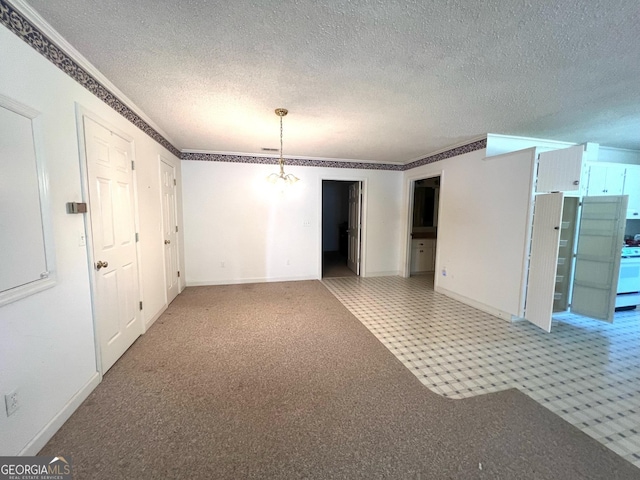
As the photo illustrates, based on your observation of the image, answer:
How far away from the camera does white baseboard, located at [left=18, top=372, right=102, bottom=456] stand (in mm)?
1315

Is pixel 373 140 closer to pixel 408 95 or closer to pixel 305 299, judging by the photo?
pixel 408 95

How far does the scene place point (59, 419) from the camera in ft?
4.92

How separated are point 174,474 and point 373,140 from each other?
3829mm

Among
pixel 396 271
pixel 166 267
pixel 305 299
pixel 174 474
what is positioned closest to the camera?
pixel 174 474

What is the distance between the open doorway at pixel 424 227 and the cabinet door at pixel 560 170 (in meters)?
2.57

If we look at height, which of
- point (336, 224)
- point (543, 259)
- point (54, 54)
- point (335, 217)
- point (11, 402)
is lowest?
point (11, 402)

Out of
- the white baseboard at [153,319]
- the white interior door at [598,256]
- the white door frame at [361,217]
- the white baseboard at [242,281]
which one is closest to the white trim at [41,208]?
the white baseboard at [153,319]

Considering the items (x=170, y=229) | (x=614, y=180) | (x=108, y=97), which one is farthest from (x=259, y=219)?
(x=614, y=180)

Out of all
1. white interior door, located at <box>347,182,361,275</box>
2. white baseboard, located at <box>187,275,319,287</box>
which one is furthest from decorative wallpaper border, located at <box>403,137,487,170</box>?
white baseboard, located at <box>187,275,319,287</box>

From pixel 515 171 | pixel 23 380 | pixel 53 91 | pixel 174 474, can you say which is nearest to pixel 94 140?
pixel 53 91

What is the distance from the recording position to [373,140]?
11.7ft

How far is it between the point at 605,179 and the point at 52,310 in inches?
225

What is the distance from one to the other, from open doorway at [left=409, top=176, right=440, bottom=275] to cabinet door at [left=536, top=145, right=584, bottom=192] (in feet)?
8.43

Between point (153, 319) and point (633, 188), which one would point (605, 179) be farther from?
point (153, 319)
